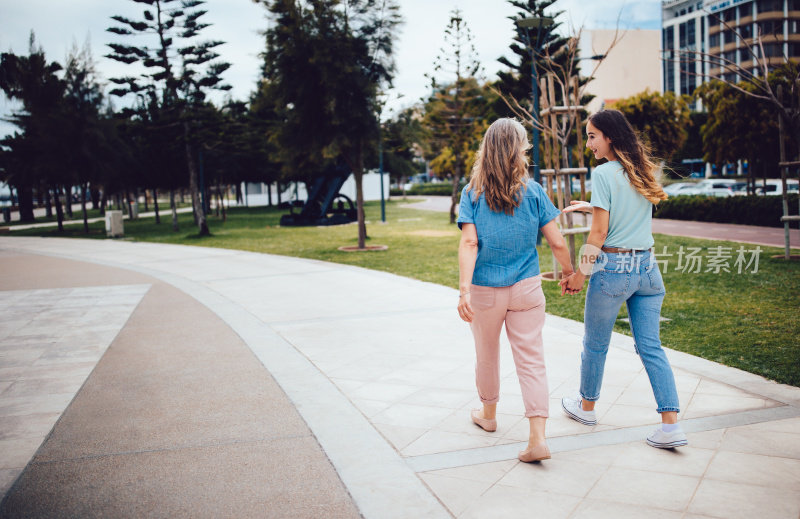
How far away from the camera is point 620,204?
3371 millimetres

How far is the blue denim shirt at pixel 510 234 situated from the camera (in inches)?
130

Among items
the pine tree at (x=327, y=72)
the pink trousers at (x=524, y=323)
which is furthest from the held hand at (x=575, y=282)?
the pine tree at (x=327, y=72)

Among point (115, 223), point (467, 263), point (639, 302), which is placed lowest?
point (639, 302)

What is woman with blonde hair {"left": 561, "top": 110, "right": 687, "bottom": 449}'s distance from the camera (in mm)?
3361

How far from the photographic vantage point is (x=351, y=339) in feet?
20.7

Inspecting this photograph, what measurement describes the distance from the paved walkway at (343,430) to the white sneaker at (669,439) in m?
0.04

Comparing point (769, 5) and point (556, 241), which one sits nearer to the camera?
point (556, 241)

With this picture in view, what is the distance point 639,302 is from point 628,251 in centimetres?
31

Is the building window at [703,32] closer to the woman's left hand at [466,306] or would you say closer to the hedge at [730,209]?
the hedge at [730,209]

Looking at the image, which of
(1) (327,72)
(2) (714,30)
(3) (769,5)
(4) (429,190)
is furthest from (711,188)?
(2) (714,30)

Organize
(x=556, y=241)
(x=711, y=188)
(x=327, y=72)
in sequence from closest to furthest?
(x=556, y=241) < (x=327, y=72) < (x=711, y=188)

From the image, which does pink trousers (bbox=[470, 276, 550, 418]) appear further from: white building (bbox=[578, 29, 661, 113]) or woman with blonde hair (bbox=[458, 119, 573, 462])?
white building (bbox=[578, 29, 661, 113])

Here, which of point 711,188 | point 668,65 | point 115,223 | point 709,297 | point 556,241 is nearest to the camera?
point 556,241

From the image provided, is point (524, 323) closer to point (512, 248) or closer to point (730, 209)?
point (512, 248)
